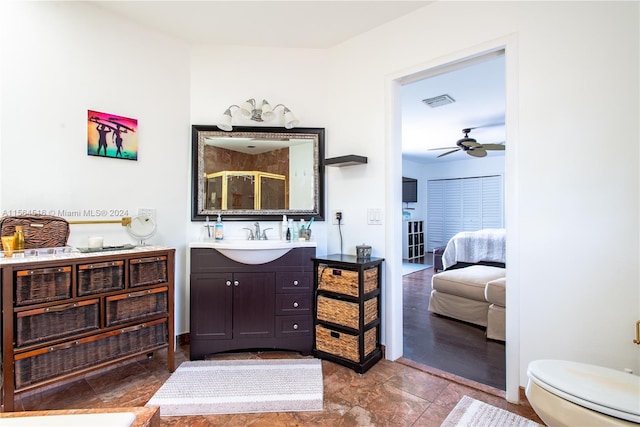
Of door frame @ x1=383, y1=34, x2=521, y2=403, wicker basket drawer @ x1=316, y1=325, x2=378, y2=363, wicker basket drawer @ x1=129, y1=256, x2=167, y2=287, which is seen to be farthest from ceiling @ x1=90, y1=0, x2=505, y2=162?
wicker basket drawer @ x1=316, y1=325, x2=378, y2=363

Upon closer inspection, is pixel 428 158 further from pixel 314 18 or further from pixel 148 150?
pixel 148 150

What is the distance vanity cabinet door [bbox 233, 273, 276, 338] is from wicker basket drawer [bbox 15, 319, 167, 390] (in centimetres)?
50

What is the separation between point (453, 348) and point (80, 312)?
2623 millimetres

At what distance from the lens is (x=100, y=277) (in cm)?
184

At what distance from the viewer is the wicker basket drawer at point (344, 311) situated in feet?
6.98

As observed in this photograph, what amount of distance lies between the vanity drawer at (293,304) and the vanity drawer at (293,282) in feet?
0.15

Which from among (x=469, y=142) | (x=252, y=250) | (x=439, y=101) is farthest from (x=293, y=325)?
(x=469, y=142)

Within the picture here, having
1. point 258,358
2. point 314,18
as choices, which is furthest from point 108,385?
point 314,18

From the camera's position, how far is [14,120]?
1845mm

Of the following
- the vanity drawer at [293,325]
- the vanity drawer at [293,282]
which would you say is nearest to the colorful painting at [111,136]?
the vanity drawer at [293,282]

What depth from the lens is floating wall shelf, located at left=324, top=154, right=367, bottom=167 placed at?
2.32 meters

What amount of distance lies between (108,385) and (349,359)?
1571mm

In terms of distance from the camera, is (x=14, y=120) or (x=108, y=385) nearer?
(x=14, y=120)

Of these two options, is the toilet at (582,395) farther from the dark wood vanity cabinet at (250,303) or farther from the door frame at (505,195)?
the dark wood vanity cabinet at (250,303)
